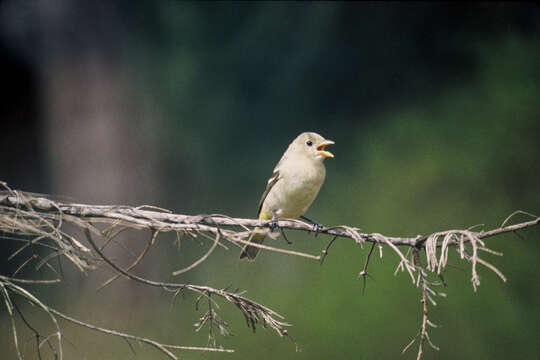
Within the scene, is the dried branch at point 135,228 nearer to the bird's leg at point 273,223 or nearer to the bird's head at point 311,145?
the bird's leg at point 273,223

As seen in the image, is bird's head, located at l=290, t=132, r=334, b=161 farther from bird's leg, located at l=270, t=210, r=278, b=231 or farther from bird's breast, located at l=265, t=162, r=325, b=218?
bird's leg, located at l=270, t=210, r=278, b=231

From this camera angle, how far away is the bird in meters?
1.35

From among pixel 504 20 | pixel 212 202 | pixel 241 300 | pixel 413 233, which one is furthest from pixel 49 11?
pixel 504 20

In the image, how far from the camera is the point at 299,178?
135 centimetres

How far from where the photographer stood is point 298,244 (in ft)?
5.93

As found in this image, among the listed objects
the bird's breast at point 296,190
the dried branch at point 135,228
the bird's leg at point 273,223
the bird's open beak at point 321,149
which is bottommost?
the dried branch at point 135,228

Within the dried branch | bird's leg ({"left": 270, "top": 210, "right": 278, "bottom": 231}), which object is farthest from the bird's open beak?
the dried branch

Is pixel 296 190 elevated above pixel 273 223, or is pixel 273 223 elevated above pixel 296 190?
pixel 296 190

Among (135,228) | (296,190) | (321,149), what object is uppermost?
(321,149)

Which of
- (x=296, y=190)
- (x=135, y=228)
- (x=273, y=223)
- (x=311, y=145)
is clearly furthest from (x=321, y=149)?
(x=135, y=228)

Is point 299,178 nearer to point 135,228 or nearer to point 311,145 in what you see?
point 311,145

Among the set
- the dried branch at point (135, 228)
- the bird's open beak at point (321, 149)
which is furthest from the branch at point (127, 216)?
the bird's open beak at point (321, 149)

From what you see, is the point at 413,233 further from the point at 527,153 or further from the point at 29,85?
the point at 29,85

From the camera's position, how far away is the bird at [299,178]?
135cm
